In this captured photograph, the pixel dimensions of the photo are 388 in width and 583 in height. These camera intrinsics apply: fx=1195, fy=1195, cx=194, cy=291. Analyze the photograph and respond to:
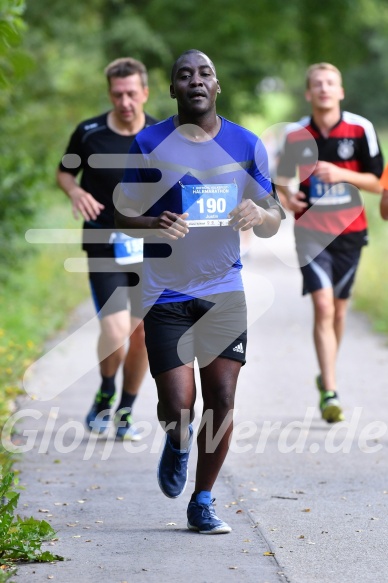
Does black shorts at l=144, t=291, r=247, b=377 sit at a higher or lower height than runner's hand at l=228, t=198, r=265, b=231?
lower

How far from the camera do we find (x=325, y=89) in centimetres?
865

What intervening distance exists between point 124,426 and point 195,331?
8.44 feet

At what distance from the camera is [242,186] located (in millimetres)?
5504

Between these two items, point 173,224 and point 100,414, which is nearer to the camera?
point 173,224

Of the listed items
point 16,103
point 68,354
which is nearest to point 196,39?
point 16,103

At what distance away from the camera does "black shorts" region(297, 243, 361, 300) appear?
8.64 meters

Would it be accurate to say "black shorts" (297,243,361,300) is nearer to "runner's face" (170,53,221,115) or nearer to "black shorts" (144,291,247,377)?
"black shorts" (144,291,247,377)

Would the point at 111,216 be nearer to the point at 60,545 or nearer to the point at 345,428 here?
the point at 345,428

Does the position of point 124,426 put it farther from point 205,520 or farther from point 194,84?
point 194,84

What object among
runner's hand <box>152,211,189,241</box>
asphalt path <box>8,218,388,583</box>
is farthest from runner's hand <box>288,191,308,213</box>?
runner's hand <box>152,211,189,241</box>

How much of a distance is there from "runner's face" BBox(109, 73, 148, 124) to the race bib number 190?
2.53 meters

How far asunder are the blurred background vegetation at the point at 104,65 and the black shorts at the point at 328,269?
447 centimetres

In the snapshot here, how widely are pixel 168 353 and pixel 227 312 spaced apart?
0.34m

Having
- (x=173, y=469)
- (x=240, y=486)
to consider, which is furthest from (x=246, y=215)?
(x=240, y=486)
